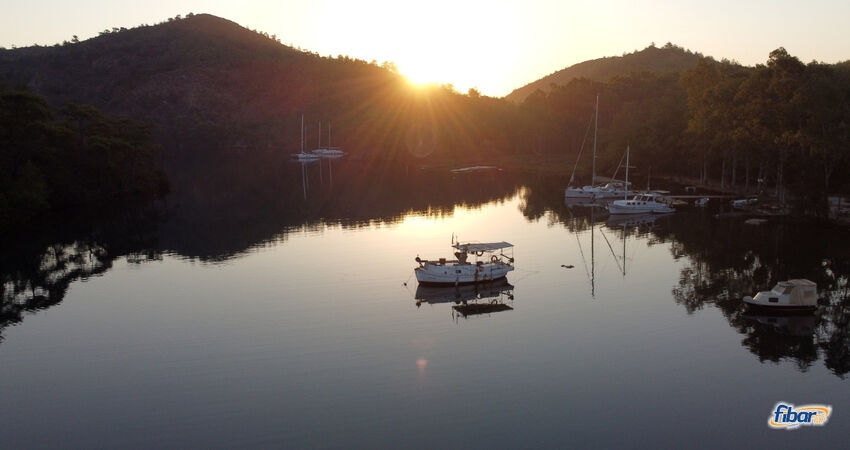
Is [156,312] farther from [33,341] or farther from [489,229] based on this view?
[489,229]

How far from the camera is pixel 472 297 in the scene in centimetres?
5328

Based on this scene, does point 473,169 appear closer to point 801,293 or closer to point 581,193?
point 581,193

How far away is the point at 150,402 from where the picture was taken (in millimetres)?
33219

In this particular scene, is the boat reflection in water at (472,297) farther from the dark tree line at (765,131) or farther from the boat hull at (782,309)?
the dark tree line at (765,131)

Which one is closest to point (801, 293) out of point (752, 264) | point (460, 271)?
point (752, 264)

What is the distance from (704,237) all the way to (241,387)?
59.4m

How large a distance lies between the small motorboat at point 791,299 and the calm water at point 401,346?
1.03 metres

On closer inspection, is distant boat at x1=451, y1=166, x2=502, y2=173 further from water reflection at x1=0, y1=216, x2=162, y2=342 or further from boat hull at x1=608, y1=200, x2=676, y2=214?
water reflection at x1=0, y1=216, x2=162, y2=342

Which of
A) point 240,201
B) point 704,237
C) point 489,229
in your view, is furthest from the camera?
point 240,201

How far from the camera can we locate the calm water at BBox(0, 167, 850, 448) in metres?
31.2

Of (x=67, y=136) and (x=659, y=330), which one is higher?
(x=67, y=136)

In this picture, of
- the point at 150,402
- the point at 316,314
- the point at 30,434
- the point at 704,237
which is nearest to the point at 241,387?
the point at 150,402

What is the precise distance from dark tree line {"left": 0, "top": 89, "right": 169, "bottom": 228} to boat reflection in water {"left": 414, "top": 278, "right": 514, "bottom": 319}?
166 ft

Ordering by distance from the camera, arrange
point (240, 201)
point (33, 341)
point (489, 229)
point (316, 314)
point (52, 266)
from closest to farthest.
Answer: point (33, 341)
point (316, 314)
point (52, 266)
point (489, 229)
point (240, 201)
